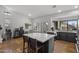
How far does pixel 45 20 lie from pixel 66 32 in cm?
47

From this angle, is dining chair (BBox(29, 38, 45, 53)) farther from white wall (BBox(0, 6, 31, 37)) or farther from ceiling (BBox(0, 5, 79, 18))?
ceiling (BBox(0, 5, 79, 18))

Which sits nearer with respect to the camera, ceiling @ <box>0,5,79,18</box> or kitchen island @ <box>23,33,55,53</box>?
ceiling @ <box>0,5,79,18</box>

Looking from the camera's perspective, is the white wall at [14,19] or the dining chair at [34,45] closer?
the white wall at [14,19]

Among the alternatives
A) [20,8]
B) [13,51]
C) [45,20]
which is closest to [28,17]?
[20,8]

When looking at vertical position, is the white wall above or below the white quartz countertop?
above

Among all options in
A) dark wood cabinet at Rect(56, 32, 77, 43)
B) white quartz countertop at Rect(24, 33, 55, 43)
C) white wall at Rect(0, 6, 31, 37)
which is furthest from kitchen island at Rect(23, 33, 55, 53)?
white wall at Rect(0, 6, 31, 37)

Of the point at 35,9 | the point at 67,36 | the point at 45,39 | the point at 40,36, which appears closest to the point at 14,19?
the point at 35,9

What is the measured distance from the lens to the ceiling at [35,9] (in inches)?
54.8

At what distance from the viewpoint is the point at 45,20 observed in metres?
1.54

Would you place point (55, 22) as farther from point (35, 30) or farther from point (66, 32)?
point (35, 30)

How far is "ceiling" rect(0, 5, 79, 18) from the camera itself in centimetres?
139

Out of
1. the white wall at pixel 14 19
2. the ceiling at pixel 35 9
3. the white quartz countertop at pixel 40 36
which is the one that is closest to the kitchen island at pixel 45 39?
the white quartz countertop at pixel 40 36

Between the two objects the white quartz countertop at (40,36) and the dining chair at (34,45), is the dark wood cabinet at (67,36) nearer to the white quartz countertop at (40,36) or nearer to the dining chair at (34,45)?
the white quartz countertop at (40,36)
